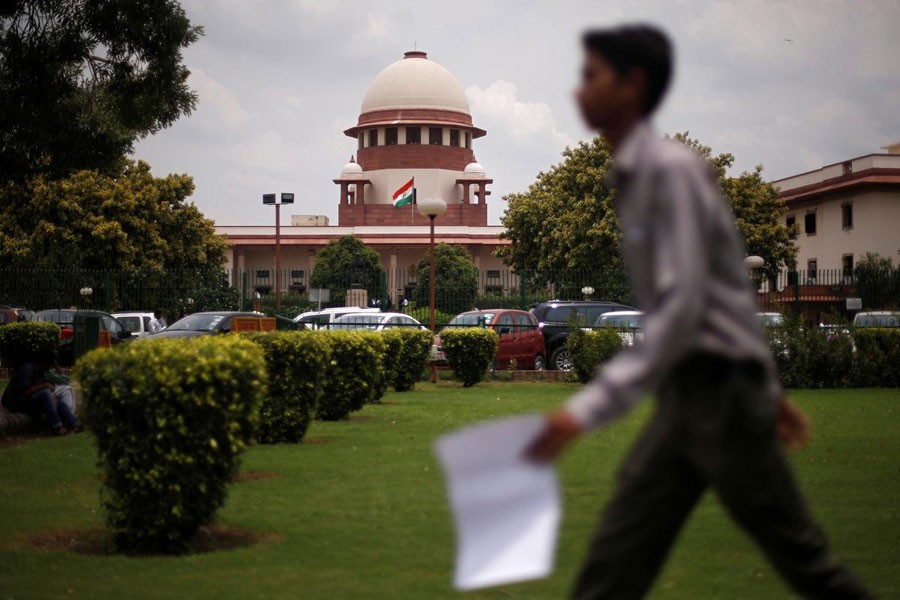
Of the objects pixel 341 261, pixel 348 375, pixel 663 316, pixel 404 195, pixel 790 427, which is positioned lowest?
pixel 348 375

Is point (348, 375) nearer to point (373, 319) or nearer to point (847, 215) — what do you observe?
point (373, 319)

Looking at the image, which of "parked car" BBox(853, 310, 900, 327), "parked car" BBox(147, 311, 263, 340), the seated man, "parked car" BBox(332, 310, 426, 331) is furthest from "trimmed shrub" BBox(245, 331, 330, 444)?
"parked car" BBox(853, 310, 900, 327)

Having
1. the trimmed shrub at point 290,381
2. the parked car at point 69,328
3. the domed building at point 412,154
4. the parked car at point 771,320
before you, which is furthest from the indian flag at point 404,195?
the trimmed shrub at point 290,381

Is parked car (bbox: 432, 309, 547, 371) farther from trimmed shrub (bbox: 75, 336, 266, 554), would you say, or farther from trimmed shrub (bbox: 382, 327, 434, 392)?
trimmed shrub (bbox: 75, 336, 266, 554)

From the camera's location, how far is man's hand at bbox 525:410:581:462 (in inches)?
102

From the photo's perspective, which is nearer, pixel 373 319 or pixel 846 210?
pixel 373 319

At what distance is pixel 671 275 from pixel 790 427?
677mm

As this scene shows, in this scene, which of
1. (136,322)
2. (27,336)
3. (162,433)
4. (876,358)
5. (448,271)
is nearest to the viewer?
(162,433)

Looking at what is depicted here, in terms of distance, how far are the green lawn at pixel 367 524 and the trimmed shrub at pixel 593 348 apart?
7308mm

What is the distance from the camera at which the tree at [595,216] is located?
3947 cm

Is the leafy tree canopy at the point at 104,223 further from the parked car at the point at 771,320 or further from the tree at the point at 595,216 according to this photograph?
the parked car at the point at 771,320

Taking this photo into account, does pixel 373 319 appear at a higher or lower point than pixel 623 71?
lower

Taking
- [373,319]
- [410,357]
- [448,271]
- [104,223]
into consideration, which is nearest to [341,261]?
[448,271]

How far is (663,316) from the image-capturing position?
2686mm
